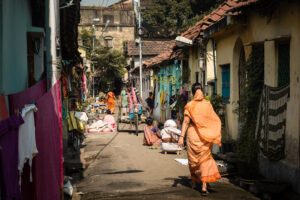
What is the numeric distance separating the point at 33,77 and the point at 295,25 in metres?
4.88

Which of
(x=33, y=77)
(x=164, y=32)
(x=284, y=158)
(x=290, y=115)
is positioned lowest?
(x=284, y=158)

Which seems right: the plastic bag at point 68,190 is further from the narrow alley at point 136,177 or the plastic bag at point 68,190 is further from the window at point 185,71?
the window at point 185,71

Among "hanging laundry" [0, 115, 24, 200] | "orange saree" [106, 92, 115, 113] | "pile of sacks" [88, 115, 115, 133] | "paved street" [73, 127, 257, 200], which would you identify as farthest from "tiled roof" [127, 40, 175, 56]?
"hanging laundry" [0, 115, 24, 200]

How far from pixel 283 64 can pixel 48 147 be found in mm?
5095

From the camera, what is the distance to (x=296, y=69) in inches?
281

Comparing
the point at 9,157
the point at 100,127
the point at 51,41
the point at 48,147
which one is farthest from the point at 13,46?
the point at 100,127

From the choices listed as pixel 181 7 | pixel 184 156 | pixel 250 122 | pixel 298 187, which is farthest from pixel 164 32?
pixel 298 187

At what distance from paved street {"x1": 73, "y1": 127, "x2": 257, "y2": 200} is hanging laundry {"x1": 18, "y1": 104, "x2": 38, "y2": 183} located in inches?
129

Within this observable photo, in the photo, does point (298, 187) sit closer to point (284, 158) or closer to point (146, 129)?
point (284, 158)

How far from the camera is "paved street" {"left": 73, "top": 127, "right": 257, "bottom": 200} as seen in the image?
7.30 meters

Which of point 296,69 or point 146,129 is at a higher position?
point 296,69

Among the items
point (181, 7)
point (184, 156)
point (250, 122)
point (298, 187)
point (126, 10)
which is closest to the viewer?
point (298, 187)

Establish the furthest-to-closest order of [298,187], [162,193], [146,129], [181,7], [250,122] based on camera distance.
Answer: [181,7], [146,129], [250,122], [162,193], [298,187]

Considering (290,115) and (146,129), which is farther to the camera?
(146,129)
